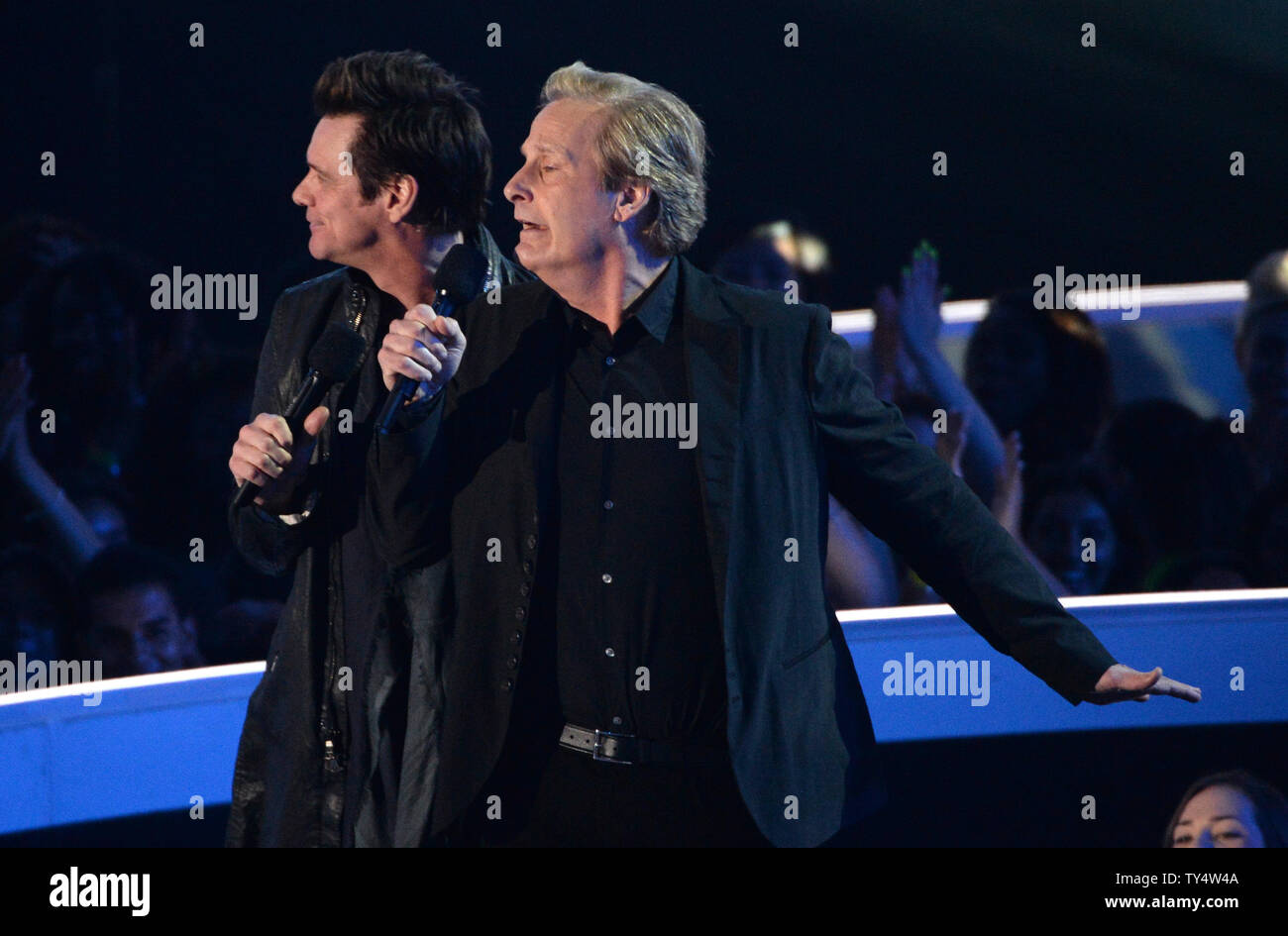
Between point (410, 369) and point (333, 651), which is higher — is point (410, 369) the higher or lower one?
the higher one

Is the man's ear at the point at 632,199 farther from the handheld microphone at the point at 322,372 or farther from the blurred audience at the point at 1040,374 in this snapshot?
the blurred audience at the point at 1040,374

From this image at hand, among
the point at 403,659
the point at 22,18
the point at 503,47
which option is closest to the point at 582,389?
the point at 403,659

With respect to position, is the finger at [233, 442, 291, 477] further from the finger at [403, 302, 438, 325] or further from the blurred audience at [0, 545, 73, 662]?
the blurred audience at [0, 545, 73, 662]

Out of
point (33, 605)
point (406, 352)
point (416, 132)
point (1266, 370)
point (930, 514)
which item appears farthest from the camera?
point (1266, 370)

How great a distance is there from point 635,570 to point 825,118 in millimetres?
2069

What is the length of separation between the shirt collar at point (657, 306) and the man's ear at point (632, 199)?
0.09 m

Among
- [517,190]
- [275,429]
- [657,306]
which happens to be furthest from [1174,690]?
[275,429]

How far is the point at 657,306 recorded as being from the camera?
1776 mm

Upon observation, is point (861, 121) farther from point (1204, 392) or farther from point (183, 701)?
point (183, 701)

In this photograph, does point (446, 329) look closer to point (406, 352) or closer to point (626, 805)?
point (406, 352)

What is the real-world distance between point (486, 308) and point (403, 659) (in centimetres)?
47

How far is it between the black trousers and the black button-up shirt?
0.05 m

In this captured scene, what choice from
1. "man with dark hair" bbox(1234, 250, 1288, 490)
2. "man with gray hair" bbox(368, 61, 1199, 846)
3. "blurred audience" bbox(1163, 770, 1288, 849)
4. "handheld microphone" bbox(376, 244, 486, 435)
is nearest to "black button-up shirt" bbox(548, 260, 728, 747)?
"man with gray hair" bbox(368, 61, 1199, 846)

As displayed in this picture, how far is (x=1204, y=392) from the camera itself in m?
3.42
